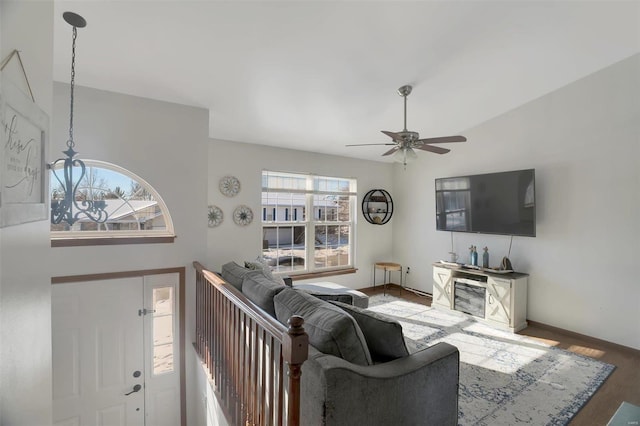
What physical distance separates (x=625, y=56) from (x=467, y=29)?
2359mm

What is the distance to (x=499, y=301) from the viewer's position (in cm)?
409

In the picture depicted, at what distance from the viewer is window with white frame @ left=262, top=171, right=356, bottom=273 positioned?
4.89m

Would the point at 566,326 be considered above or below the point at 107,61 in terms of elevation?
below

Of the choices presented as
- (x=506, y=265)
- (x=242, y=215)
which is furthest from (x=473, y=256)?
(x=242, y=215)

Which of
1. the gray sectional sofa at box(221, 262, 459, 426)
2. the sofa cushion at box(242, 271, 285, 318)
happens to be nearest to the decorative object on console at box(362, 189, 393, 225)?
the sofa cushion at box(242, 271, 285, 318)

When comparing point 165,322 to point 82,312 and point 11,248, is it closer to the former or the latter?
point 82,312

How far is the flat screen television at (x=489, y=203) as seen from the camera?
4.03 m

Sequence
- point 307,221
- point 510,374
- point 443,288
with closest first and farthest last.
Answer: point 510,374 < point 443,288 < point 307,221

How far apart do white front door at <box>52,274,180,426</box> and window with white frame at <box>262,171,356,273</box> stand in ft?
7.03

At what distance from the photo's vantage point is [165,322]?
287 centimetres

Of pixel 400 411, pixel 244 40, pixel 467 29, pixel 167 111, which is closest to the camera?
pixel 400 411

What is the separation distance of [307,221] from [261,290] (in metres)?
3.18

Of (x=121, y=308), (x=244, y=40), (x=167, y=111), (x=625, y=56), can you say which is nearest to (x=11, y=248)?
(x=244, y=40)

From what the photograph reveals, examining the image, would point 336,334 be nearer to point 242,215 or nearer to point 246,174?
point 242,215
